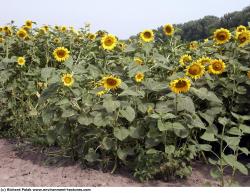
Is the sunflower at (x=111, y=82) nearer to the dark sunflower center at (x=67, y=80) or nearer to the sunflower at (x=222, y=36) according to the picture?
the dark sunflower center at (x=67, y=80)

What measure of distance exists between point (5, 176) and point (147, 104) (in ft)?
4.09

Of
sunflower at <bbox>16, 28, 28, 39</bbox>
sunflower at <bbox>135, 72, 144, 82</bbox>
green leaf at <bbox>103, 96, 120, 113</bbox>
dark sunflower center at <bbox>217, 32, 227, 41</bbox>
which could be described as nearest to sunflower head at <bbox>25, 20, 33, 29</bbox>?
sunflower at <bbox>16, 28, 28, 39</bbox>

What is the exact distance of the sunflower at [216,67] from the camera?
11.6 feet

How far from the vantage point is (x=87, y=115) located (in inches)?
132

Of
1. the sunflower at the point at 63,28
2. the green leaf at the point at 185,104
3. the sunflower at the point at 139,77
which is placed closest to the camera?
the green leaf at the point at 185,104

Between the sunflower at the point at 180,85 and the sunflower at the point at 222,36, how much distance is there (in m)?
0.97

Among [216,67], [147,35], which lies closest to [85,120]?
[216,67]

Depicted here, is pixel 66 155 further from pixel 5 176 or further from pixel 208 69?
pixel 208 69

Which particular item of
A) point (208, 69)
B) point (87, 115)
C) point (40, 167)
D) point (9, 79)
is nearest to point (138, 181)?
point (87, 115)

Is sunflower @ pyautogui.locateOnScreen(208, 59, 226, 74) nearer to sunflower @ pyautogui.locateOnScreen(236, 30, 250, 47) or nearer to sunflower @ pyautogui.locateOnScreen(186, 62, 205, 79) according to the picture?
sunflower @ pyautogui.locateOnScreen(186, 62, 205, 79)

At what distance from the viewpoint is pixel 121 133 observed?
10.5 ft

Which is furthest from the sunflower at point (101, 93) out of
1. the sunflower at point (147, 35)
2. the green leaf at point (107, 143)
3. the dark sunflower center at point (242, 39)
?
the dark sunflower center at point (242, 39)

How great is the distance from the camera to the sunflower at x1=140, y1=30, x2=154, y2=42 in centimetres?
430

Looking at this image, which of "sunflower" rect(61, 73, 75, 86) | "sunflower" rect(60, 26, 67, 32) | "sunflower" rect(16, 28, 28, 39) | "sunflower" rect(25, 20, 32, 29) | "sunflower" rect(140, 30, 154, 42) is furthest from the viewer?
"sunflower" rect(60, 26, 67, 32)
